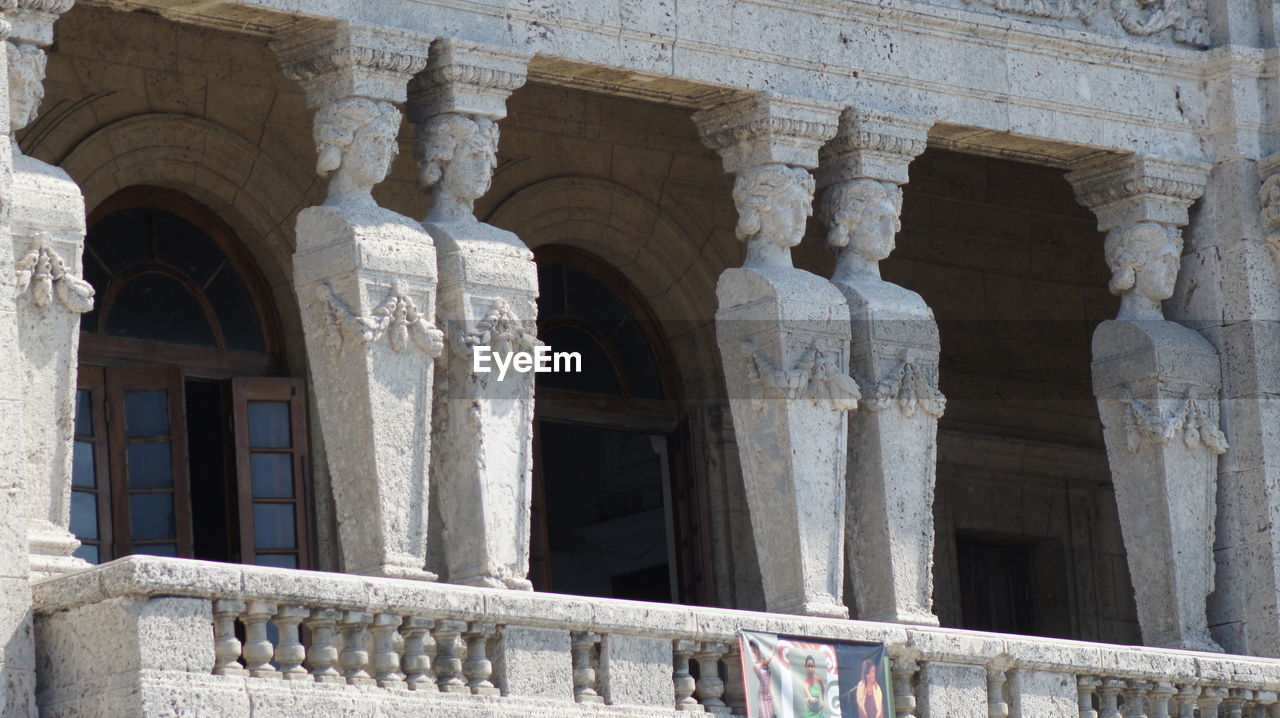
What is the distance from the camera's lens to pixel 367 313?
1296 centimetres

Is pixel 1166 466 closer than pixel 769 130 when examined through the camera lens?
No

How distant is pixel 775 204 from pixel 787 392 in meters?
0.90

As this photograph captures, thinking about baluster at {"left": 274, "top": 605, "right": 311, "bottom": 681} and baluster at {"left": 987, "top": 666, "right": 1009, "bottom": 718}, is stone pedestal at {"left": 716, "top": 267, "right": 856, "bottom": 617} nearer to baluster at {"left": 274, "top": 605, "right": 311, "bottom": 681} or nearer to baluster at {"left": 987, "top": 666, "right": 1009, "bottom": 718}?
baluster at {"left": 987, "top": 666, "right": 1009, "bottom": 718}

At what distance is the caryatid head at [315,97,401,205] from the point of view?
1321 cm

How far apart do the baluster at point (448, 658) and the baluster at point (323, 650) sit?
0.49 metres

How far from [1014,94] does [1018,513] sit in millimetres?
3965

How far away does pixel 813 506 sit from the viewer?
14078mm

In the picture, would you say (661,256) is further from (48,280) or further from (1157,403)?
(48,280)

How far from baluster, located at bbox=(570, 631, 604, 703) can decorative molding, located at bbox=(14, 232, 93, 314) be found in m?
2.33

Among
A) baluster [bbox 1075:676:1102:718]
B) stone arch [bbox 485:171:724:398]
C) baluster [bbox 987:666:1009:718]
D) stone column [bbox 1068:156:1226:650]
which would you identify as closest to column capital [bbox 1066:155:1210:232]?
stone column [bbox 1068:156:1226:650]

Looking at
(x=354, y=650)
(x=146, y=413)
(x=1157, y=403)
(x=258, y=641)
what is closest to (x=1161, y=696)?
(x=1157, y=403)

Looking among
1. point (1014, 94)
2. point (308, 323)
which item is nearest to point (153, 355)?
point (308, 323)

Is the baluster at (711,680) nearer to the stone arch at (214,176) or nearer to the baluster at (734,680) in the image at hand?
the baluster at (734,680)

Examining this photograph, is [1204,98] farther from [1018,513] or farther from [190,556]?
[190,556]
